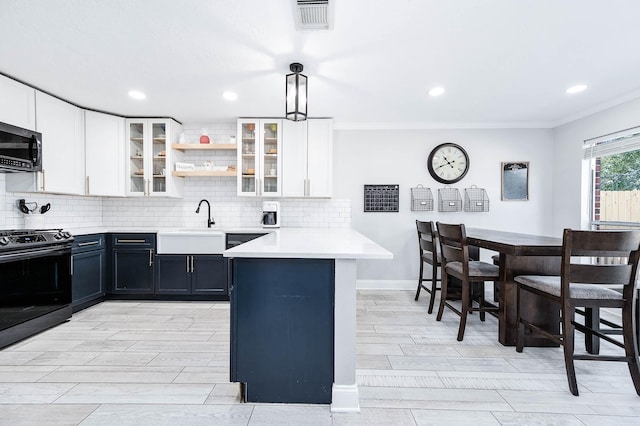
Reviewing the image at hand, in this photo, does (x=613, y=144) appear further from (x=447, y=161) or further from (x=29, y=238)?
(x=29, y=238)

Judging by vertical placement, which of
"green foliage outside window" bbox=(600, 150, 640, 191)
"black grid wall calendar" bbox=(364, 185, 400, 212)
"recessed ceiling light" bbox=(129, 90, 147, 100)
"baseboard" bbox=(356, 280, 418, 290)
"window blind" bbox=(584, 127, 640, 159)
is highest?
"recessed ceiling light" bbox=(129, 90, 147, 100)

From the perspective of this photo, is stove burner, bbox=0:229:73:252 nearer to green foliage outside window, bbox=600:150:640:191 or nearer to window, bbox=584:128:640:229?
window, bbox=584:128:640:229

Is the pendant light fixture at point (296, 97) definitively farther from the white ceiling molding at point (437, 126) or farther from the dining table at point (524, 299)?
the white ceiling molding at point (437, 126)

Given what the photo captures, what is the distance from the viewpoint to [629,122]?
10.5 feet

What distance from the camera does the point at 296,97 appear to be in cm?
226

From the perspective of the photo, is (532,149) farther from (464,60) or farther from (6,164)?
(6,164)

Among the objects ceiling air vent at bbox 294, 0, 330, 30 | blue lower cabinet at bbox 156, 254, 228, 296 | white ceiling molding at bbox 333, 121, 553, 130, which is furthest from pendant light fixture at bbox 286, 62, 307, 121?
blue lower cabinet at bbox 156, 254, 228, 296

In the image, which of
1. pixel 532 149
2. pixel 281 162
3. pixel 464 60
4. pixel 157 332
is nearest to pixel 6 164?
pixel 157 332

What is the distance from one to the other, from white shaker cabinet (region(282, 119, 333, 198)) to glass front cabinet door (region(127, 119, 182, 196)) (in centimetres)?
149

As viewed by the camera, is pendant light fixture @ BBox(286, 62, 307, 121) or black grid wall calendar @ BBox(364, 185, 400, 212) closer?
pendant light fixture @ BBox(286, 62, 307, 121)

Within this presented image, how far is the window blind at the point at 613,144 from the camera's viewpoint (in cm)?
316

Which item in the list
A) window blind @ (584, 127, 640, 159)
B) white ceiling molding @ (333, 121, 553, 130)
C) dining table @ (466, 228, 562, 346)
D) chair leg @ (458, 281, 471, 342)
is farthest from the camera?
white ceiling molding @ (333, 121, 553, 130)

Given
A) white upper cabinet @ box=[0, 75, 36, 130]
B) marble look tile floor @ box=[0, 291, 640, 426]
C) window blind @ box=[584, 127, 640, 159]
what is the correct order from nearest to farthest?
marble look tile floor @ box=[0, 291, 640, 426] → white upper cabinet @ box=[0, 75, 36, 130] → window blind @ box=[584, 127, 640, 159]

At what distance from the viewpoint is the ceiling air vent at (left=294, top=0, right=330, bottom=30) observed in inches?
67.4
